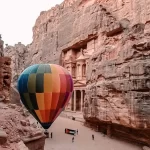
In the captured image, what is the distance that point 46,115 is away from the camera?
13.2m

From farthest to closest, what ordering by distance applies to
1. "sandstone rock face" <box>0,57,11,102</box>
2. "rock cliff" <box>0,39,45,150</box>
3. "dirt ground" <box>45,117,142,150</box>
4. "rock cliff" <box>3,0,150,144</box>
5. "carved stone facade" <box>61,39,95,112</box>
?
"carved stone facade" <box>61,39,95,112</box> < "dirt ground" <box>45,117,142,150</box> < "rock cliff" <box>3,0,150,144</box> < "sandstone rock face" <box>0,57,11,102</box> < "rock cliff" <box>0,39,45,150</box>

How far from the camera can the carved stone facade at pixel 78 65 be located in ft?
113

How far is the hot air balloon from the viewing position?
1311cm

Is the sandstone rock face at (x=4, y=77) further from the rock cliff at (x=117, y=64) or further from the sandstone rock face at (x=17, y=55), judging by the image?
the sandstone rock face at (x=17, y=55)

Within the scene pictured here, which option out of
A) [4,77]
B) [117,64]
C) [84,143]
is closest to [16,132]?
[4,77]

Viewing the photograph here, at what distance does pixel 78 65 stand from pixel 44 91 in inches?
987

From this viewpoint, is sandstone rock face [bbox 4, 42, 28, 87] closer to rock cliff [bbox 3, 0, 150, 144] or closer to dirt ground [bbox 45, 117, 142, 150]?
rock cliff [bbox 3, 0, 150, 144]

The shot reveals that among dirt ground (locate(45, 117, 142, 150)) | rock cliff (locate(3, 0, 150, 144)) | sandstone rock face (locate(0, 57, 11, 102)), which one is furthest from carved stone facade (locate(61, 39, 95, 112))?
sandstone rock face (locate(0, 57, 11, 102))

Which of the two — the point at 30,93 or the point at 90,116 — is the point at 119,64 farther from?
the point at 30,93

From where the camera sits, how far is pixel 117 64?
17.2 meters

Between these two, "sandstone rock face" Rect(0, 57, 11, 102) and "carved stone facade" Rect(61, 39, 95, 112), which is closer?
"sandstone rock face" Rect(0, 57, 11, 102)

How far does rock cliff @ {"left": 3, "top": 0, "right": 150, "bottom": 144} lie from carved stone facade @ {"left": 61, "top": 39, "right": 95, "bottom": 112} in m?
1.10

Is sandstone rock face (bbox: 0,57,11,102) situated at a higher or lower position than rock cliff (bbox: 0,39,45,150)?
higher

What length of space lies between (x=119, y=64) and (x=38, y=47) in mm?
37215
